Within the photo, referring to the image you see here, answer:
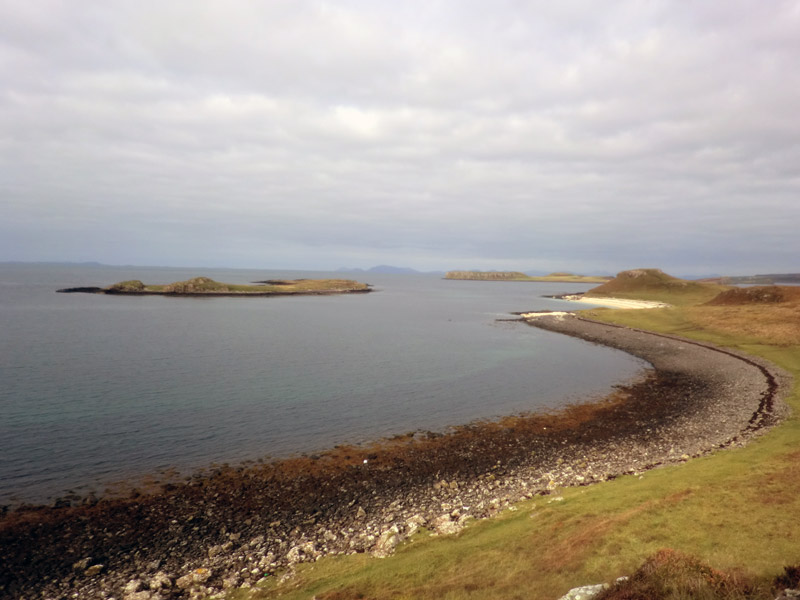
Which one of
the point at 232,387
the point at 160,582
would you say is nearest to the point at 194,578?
the point at 160,582

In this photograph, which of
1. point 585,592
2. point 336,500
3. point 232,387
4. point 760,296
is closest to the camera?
point 585,592

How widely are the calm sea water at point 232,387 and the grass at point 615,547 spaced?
15665mm

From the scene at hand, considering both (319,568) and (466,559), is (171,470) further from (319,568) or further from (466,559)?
(466,559)

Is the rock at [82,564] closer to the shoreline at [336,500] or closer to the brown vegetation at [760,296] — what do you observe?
the shoreline at [336,500]

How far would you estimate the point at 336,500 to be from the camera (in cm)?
2250

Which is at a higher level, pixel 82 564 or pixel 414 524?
pixel 414 524

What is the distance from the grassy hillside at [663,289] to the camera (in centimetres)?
16150

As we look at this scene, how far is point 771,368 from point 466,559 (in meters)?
57.7

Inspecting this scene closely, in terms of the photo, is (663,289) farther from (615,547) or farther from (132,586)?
(132,586)

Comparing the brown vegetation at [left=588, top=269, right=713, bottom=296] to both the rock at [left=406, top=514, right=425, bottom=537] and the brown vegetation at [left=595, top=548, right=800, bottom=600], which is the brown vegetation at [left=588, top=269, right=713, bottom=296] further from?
the brown vegetation at [left=595, top=548, right=800, bottom=600]

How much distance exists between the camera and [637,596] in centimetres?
984

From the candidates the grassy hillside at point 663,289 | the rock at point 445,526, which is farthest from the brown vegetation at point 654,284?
the rock at point 445,526

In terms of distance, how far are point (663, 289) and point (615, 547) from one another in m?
199

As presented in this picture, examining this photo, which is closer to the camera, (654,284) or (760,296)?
(760,296)
